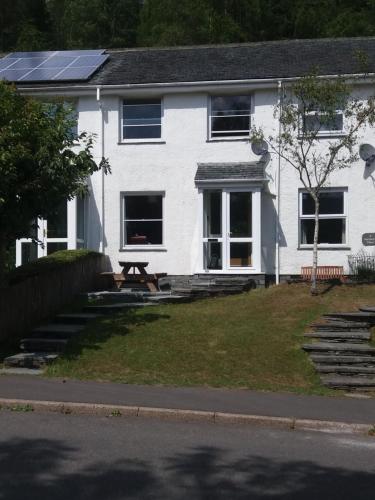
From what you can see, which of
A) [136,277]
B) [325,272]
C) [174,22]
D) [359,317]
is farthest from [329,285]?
[174,22]

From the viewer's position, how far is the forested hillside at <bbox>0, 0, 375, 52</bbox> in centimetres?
3253

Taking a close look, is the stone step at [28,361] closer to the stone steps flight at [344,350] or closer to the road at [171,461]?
the road at [171,461]

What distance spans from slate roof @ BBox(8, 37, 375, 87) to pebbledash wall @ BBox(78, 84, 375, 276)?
566 mm

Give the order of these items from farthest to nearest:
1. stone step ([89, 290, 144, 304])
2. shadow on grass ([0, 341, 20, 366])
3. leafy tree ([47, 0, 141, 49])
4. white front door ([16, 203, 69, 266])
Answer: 1. leafy tree ([47, 0, 141, 49])
2. white front door ([16, 203, 69, 266])
3. stone step ([89, 290, 144, 304])
4. shadow on grass ([0, 341, 20, 366])

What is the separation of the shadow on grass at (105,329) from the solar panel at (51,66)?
879cm

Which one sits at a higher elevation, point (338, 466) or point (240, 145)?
point (240, 145)

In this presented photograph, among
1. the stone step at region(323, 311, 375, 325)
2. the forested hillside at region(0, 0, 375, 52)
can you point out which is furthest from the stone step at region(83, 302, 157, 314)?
the forested hillside at region(0, 0, 375, 52)

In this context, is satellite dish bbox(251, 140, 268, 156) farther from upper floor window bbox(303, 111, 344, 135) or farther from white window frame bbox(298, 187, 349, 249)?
upper floor window bbox(303, 111, 344, 135)

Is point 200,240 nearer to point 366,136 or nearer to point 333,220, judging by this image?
point 333,220

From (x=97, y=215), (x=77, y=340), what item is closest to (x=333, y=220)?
(x=97, y=215)

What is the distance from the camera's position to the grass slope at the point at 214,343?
11656mm

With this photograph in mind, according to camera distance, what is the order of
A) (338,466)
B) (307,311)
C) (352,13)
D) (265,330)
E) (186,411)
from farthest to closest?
(352,13) < (307,311) < (265,330) < (186,411) < (338,466)

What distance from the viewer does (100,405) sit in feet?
31.0

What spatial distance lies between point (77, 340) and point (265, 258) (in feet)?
25.1
